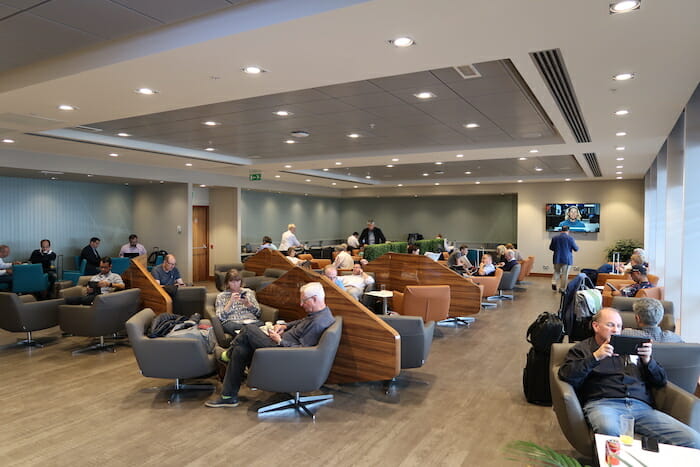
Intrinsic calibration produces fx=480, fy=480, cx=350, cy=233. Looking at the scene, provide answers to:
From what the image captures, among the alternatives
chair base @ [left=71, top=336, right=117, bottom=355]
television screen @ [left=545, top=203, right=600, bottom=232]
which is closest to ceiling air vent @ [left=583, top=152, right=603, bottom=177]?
television screen @ [left=545, top=203, right=600, bottom=232]

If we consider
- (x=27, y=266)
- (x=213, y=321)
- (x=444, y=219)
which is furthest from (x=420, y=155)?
(x=444, y=219)

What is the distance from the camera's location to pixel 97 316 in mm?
6121

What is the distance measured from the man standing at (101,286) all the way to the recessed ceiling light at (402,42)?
18.1ft

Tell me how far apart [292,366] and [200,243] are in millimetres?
11215

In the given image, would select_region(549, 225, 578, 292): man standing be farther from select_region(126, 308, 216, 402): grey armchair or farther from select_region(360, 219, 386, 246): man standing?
select_region(126, 308, 216, 402): grey armchair

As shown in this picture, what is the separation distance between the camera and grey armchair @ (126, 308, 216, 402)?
14.5ft

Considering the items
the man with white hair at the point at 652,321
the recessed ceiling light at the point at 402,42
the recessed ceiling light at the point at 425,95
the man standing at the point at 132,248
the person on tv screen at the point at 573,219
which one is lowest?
the man with white hair at the point at 652,321

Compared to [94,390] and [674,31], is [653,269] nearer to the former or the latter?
[674,31]

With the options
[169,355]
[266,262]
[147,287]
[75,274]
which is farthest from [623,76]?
[75,274]

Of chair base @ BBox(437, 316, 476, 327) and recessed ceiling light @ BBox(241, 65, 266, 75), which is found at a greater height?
recessed ceiling light @ BBox(241, 65, 266, 75)

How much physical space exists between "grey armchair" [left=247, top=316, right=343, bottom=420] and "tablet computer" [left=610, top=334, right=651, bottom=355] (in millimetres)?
2182

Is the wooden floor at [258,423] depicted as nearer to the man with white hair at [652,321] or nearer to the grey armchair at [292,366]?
the grey armchair at [292,366]

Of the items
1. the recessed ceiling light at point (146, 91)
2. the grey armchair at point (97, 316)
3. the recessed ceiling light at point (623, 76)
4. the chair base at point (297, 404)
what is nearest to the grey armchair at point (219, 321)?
the chair base at point (297, 404)

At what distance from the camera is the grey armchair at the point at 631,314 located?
4.70 metres
